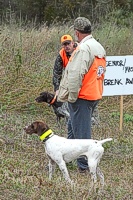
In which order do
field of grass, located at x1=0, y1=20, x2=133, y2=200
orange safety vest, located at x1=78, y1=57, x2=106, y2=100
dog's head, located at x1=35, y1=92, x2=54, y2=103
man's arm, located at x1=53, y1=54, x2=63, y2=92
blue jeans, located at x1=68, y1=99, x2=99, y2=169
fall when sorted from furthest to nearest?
dog's head, located at x1=35, y1=92, x2=54, y2=103, man's arm, located at x1=53, y1=54, x2=63, y2=92, blue jeans, located at x1=68, y1=99, x2=99, y2=169, orange safety vest, located at x1=78, y1=57, x2=106, y2=100, field of grass, located at x1=0, y1=20, x2=133, y2=200

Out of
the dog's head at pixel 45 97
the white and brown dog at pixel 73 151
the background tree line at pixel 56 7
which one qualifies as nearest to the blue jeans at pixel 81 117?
the white and brown dog at pixel 73 151

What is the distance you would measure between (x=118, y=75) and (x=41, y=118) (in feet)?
6.44

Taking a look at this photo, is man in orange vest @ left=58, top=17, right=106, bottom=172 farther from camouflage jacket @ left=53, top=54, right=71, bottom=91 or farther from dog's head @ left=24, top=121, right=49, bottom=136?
camouflage jacket @ left=53, top=54, right=71, bottom=91

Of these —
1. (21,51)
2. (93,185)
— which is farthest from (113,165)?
(21,51)

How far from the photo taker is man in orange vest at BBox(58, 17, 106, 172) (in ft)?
23.2

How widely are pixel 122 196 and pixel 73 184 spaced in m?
0.60

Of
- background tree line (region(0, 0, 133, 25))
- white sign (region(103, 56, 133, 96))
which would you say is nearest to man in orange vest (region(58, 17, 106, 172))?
white sign (region(103, 56, 133, 96))

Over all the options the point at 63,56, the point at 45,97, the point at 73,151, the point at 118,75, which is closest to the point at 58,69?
the point at 63,56

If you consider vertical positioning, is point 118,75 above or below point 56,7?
above

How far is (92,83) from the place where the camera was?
7.25 meters

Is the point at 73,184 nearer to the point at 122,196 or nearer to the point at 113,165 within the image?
the point at 122,196

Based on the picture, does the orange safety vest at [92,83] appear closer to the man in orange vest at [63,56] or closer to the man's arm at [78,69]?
the man's arm at [78,69]

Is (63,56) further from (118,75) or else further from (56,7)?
(56,7)

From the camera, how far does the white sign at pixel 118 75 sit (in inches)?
400
